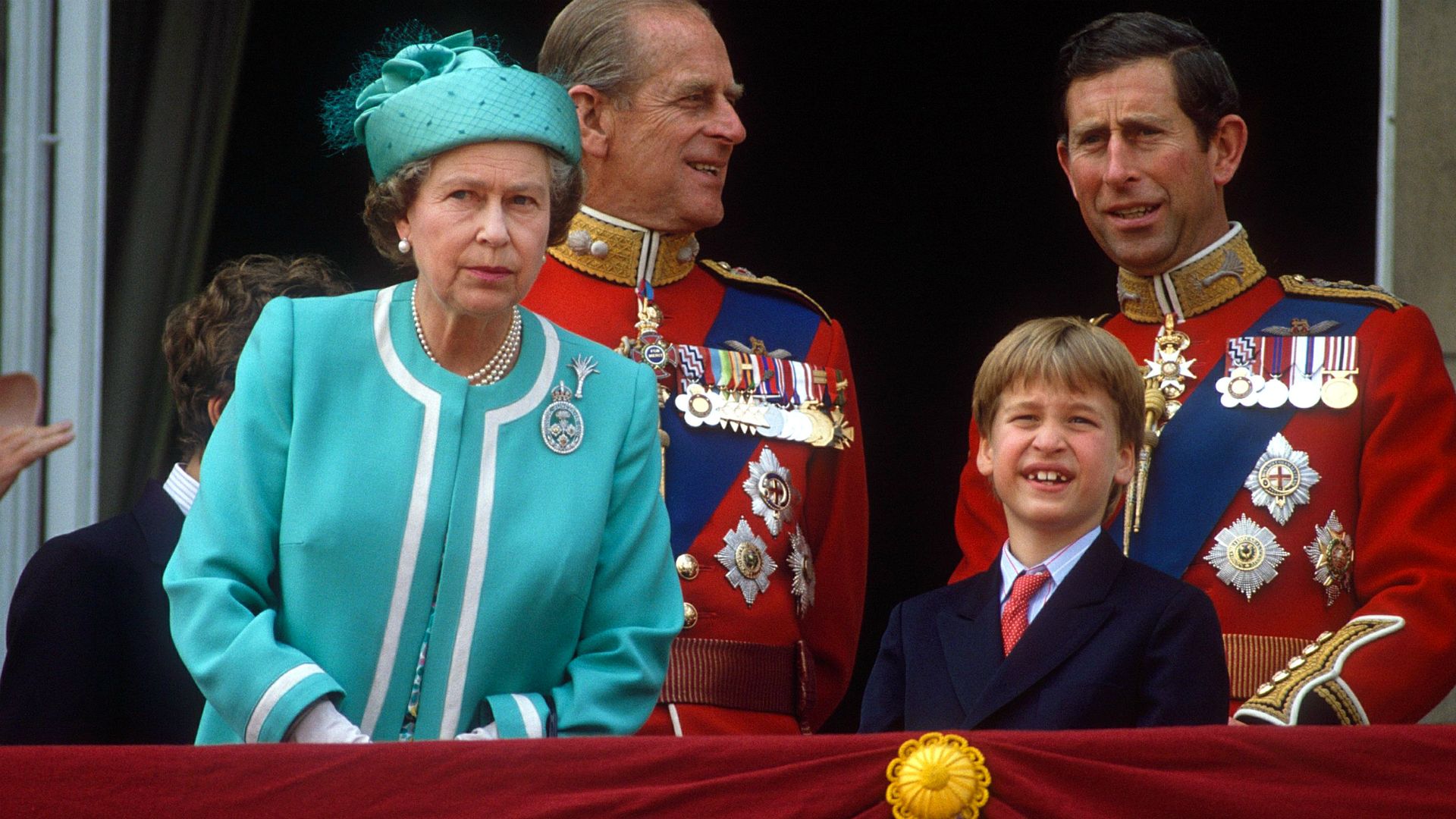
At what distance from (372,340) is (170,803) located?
0.70 metres

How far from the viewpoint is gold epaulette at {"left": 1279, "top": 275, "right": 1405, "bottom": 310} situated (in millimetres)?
3545

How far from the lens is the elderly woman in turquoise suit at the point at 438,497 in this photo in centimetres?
A: 264

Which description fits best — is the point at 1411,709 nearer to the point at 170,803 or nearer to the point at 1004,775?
the point at 1004,775

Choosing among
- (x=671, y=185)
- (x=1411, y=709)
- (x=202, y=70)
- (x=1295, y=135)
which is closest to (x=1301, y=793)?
(x=1411, y=709)

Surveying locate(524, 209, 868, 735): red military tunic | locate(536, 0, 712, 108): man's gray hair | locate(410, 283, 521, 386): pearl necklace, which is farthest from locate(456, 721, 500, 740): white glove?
locate(536, 0, 712, 108): man's gray hair

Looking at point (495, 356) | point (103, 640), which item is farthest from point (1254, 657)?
point (103, 640)

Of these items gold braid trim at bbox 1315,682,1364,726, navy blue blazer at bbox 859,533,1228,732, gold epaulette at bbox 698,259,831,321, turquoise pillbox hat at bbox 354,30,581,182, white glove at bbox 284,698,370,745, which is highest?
turquoise pillbox hat at bbox 354,30,581,182

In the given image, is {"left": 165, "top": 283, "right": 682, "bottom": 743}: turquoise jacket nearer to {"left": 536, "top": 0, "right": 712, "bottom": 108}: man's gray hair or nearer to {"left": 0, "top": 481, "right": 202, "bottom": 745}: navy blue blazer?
{"left": 0, "top": 481, "right": 202, "bottom": 745}: navy blue blazer

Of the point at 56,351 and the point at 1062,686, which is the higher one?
the point at 56,351

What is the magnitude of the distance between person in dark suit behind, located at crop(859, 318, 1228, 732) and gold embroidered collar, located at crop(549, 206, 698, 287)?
80 centimetres

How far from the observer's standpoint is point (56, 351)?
4539 mm

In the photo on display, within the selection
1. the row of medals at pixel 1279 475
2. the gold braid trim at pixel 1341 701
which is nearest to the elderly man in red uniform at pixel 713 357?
the row of medals at pixel 1279 475

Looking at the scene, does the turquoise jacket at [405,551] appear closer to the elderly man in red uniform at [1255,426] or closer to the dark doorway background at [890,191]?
the elderly man in red uniform at [1255,426]

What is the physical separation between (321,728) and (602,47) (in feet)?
5.36
